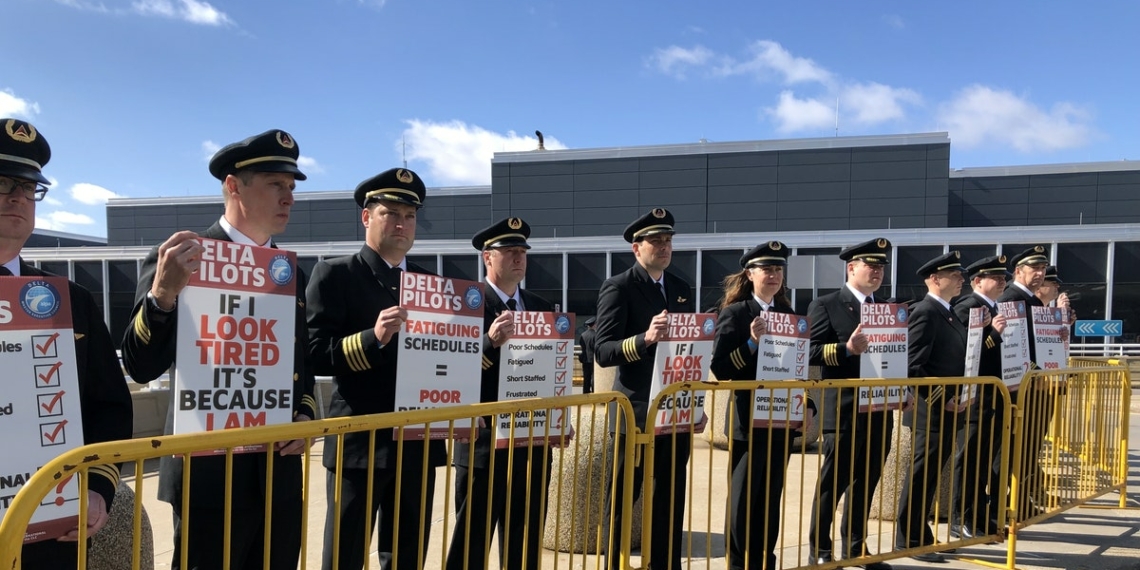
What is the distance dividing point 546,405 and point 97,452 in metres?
1.73

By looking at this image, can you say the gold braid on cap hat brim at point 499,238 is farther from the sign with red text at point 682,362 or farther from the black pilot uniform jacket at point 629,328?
the sign with red text at point 682,362

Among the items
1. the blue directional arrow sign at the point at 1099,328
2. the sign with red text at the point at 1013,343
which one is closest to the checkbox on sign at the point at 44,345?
the sign with red text at the point at 1013,343

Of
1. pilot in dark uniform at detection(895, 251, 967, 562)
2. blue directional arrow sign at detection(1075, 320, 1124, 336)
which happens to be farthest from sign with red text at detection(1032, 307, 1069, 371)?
blue directional arrow sign at detection(1075, 320, 1124, 336)

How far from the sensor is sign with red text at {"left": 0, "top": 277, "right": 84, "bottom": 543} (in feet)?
6.33

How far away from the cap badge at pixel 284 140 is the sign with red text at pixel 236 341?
1.53ft

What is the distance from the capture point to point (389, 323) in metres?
2.85

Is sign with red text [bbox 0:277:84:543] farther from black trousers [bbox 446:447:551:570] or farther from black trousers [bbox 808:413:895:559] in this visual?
black trousers [bbox 808:413:895:559]

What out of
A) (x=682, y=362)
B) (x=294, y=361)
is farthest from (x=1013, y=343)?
(x=294, y=361)

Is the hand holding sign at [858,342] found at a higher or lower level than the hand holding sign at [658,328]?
lower

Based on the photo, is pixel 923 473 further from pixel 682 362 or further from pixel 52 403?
pixel 52 403

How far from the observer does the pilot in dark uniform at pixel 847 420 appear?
14.7ft

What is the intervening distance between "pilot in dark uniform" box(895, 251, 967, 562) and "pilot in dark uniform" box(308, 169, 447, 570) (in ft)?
11.6

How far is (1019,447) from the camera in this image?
4785mm

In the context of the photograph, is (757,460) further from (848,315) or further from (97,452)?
(97,452)
